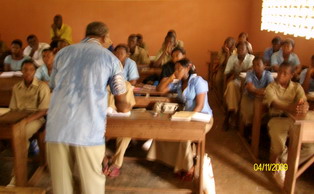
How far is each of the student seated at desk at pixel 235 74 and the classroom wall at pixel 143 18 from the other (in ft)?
9.60

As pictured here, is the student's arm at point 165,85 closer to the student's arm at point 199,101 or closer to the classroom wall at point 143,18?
the student's arm at point 199,101

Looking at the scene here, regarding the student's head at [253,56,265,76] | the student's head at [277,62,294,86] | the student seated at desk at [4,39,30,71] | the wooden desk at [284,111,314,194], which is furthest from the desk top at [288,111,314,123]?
the student seated at desk at [4,39,30,71]

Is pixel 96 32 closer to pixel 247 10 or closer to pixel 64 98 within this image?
pixel 64 98

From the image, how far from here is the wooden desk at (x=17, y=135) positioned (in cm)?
264

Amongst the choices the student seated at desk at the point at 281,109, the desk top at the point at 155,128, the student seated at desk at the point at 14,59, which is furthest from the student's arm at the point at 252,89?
the student seated at desk at the point at 14,59

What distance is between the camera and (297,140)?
277 centimetres

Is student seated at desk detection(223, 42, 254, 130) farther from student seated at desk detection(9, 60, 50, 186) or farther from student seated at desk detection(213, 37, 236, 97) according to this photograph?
student seated at desk detection(9, 60, 50, 186)

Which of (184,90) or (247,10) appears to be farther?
(247,10)

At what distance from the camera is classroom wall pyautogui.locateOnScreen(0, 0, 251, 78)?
7801 millimetres

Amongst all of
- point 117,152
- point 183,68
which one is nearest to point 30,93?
point 117,152

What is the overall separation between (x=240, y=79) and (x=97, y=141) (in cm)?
318

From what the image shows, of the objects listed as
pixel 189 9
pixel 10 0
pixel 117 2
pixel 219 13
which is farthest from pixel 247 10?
pixel 10 0

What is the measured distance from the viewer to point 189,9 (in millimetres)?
7816

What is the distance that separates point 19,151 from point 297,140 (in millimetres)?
2348
